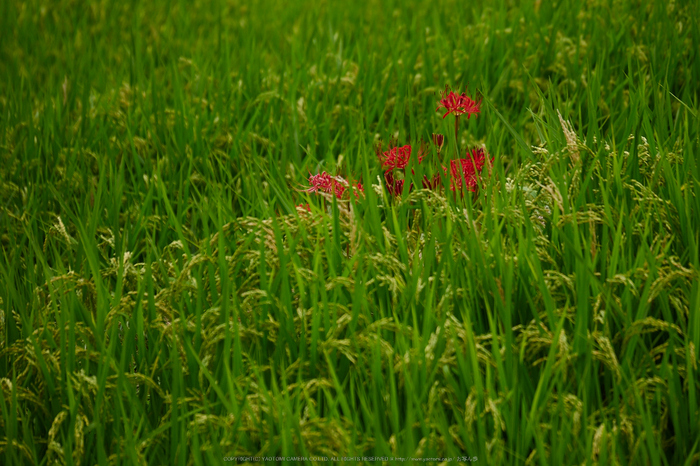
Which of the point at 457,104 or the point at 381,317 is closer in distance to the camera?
the point at 381,317

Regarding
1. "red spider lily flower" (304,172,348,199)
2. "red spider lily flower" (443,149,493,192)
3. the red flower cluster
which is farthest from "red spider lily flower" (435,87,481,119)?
"red spider lily flower" (304,172,348,199)

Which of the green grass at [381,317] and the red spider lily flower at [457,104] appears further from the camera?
the red spider lily flower at [457,104]

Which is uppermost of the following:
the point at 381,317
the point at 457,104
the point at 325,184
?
the point at 457,104

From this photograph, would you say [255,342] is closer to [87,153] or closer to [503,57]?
[87,153]

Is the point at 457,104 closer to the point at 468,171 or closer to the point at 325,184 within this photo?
the point at 468,171

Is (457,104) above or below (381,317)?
above

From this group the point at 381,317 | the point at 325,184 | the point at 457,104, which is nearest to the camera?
the point at 381,317

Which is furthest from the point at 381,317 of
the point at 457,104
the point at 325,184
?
the point at 457,104

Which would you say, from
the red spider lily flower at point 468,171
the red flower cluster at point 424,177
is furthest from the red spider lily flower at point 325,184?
the red spider lily flower at point 468,171

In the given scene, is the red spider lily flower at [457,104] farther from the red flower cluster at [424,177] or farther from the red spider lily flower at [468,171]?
the red spider lily flower at [468,171]

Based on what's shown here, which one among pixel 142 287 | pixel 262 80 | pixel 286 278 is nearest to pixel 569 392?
pixel 286 278

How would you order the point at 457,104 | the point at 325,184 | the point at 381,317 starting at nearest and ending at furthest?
the point at 381,317 < the point at 325,184 < the point at 457,104

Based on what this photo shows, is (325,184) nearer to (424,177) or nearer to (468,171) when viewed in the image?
(424,177)

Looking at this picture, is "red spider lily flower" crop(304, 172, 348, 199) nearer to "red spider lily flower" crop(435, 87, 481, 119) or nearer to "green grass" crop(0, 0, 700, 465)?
"green grass" crop(0, 0, 700, 465)
